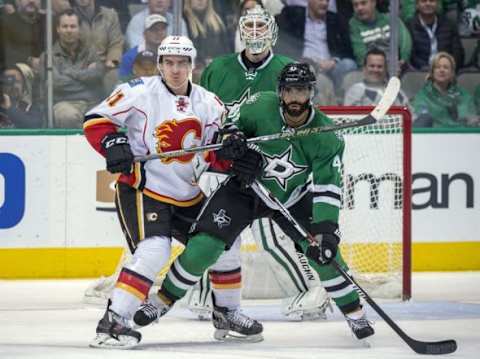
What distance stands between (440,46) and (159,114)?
3115 millimetres

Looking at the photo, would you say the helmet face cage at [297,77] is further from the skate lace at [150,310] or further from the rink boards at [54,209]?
the rink boards at [54,209]

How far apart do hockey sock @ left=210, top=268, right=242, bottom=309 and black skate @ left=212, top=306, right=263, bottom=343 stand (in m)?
0.03

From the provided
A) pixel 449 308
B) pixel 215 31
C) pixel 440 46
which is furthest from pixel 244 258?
pixel 440 46

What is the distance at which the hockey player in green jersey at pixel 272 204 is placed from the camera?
17.3 feet

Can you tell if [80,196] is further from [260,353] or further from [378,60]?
[260,353]

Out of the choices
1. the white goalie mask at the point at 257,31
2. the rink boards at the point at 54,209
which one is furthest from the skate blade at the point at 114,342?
the rink boards at the point at 54,209

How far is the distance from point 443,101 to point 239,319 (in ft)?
9.82

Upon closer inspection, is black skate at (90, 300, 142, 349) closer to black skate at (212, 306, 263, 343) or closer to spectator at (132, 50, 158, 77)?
black skate at (212, 306, 263, 343)

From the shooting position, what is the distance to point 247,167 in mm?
5363

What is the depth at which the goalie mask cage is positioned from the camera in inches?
273

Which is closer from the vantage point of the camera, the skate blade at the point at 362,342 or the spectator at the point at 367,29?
the skate blade at the point at 362,342

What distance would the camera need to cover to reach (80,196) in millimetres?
7590

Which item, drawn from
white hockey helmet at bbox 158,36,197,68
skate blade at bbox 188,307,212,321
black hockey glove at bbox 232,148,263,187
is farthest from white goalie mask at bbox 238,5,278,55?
skate blade at bbox 188,307,212,321

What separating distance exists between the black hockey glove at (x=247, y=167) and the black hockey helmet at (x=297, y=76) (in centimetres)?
26
